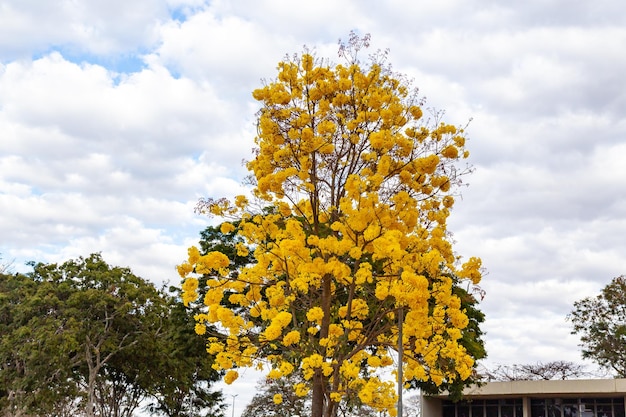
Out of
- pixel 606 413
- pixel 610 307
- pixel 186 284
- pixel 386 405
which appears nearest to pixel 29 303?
pixel 186 284

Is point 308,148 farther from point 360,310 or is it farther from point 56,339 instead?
point 56,339

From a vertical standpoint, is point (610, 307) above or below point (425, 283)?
above

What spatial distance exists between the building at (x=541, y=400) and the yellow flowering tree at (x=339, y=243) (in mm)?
17995

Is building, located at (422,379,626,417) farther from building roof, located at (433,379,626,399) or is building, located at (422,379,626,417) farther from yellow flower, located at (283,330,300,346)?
yellow flower, located at (283,330,300,346)

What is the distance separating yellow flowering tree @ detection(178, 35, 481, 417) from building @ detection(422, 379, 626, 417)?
18.0 meters

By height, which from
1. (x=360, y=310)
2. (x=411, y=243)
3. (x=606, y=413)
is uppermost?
(x=411, y=243)

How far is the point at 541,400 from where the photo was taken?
31062 millimetres

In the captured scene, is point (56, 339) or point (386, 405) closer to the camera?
point (386, 405)

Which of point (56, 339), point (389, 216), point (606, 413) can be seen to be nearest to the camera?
point (389, 216)

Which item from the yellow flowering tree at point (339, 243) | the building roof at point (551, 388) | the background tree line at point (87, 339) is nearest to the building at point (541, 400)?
the building roof at point (551, 388)

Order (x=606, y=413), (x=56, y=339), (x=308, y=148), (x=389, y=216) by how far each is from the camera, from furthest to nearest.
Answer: (x=606, y=413) → (x=56, y=339) → (x=308, y=148) → (x=389, y=216)

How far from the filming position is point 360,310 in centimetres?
1134

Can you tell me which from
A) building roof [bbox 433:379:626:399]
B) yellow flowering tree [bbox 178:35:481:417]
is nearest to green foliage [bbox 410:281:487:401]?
building roof [bbox 433:379:626:399]

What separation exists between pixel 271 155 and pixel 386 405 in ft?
14.2
